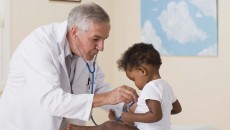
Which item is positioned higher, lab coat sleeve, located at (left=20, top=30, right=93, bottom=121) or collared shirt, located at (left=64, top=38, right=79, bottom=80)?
collared shirt, located at (left=64, top=38, right=79, bottom=80)

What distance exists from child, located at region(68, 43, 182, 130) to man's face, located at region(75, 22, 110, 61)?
0.59 ft

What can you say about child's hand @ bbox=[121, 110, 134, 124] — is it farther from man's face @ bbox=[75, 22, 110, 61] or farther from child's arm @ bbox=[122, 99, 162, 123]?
man's face @ bbox=[75, 22, 110, 61]

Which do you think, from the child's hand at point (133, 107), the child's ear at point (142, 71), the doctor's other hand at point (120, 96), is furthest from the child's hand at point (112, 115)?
the doctor's other hand at point (120, 96)

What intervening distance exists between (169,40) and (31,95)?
→ 4.95 feet

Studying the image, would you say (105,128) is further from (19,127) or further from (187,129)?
(187,129)

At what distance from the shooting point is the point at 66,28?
1577 millimetres

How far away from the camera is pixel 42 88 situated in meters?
1.37

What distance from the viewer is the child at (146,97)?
1.49 m

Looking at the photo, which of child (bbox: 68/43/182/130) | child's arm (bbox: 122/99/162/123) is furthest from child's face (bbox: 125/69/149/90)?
child's arm (bbox: 122/99/162/123)

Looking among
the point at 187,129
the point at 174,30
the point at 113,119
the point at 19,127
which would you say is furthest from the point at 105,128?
the point at 174,30

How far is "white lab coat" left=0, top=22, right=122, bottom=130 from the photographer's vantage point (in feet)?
4.49

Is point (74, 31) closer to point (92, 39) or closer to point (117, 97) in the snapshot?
point (92, 39)

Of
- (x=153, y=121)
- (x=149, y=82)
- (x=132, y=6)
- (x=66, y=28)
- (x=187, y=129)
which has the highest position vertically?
(x=132, y=6)

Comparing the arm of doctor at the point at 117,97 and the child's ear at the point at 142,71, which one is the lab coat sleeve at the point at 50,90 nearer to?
the arm of doctor at the point at 117,97
